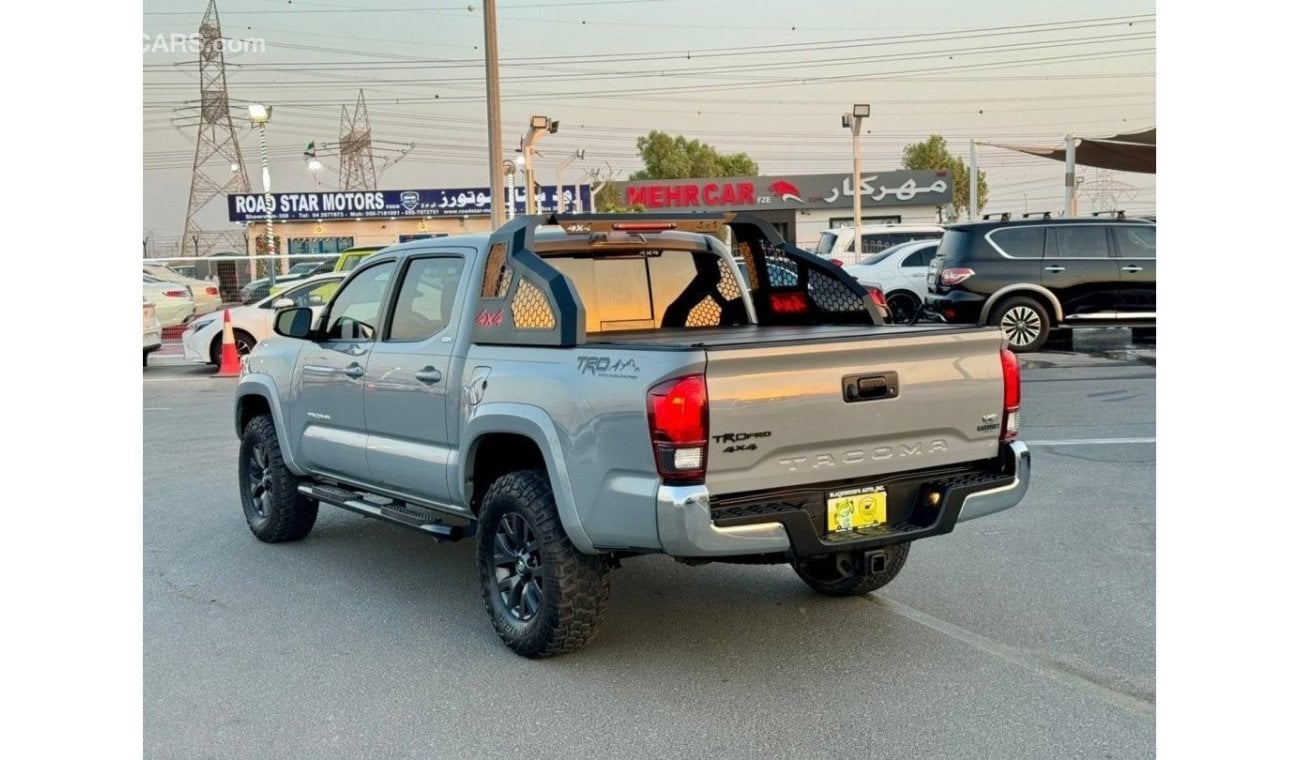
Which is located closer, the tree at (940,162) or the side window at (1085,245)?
the side window at (1085,245)

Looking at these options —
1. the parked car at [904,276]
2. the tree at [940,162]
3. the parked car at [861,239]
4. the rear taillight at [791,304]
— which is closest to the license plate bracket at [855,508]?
the rear taillight at [791,304]

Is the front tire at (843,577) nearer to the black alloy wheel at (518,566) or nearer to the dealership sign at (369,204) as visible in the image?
the black alloy wheel at (518,566)

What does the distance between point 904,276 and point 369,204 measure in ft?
135

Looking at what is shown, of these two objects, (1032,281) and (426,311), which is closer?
(426,311)

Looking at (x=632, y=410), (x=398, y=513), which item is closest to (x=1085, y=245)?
(x=398, y=513)

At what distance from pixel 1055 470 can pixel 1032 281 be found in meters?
8.25

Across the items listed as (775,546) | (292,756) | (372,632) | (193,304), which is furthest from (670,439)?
(193,304)

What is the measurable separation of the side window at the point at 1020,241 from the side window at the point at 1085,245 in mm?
298

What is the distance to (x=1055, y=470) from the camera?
29.3 ft

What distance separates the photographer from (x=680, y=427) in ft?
14.2

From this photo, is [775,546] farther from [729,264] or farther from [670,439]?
[729,264]

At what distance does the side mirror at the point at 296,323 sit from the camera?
667 centimetres

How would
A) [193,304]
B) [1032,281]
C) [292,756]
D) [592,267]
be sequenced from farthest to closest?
[193,304], [1032,281], [592,267], [292,756]

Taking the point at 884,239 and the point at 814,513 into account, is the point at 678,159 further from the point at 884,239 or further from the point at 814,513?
the point at 814,513
